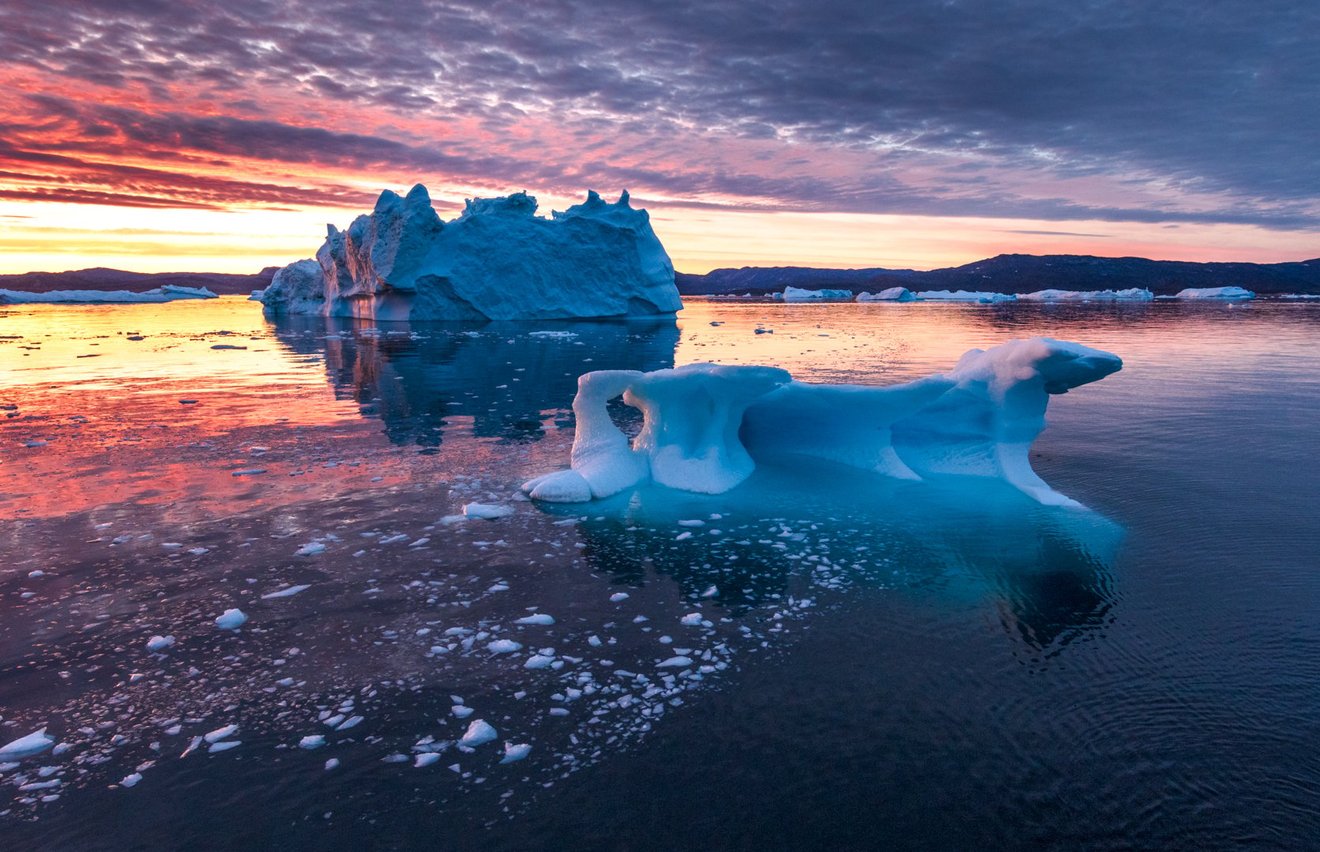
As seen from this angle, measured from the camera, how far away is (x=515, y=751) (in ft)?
11.6

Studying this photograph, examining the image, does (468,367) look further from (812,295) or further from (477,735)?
(812,295)

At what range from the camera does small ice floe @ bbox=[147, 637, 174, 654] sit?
4.45 meters

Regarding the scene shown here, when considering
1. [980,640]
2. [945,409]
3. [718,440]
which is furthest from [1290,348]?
[980,640]

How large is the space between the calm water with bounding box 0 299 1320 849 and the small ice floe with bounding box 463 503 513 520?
13 centimetres

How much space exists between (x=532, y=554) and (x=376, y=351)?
20021mm

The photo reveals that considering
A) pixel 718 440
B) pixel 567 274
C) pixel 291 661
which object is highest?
pixel 567 274

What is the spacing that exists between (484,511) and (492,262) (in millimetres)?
32588

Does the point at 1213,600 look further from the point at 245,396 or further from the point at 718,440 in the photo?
the point at 245,396

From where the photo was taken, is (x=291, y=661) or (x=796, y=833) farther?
(x=291, y=661)

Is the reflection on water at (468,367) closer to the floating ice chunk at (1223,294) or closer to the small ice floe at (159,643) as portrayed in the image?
the small ice floe at (159,643)

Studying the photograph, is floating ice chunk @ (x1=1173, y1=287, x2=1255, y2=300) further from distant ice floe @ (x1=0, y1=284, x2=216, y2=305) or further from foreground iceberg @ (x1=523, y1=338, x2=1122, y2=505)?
distant ice floe @ (x1=0, y1=284, x2=216, y2=305)

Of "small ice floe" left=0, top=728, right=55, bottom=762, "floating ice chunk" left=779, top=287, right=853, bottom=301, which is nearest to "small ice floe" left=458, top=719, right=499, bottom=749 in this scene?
"small ice floe" left=0, top=728, right=55, bottom=762

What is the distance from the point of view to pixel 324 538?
20.9ft

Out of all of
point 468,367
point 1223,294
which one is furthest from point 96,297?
point 1223,294
